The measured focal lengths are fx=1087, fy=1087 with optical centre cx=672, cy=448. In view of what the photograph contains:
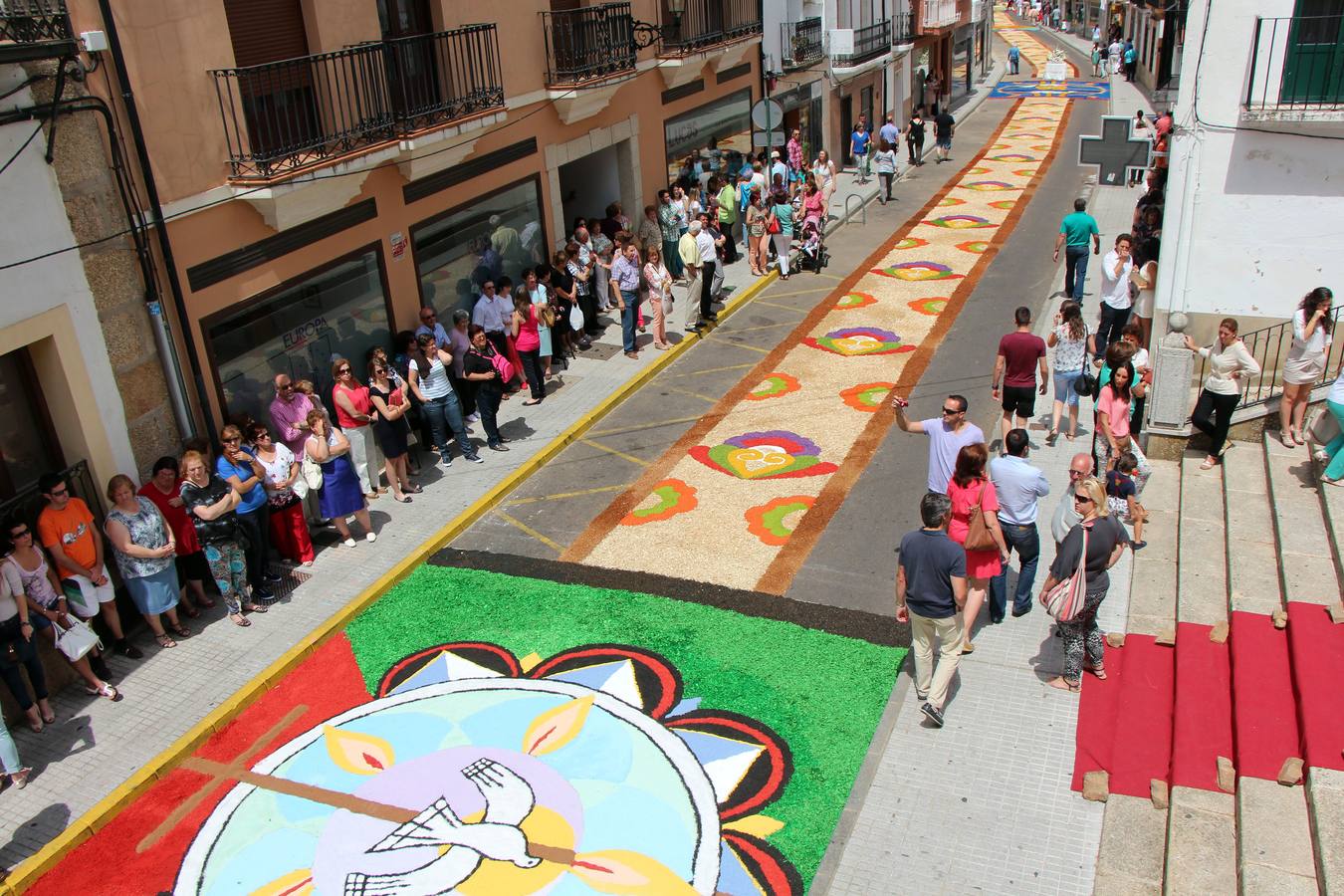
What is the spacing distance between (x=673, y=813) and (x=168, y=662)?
487cm

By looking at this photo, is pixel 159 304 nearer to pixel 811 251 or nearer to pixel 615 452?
pixel 615 452

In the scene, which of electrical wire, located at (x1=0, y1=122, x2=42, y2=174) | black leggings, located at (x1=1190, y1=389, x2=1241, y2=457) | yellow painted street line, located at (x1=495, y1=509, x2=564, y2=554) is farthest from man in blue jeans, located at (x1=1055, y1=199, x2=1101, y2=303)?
electrical wire, located at (x1=0, y1=122, x2=42, y2=174)

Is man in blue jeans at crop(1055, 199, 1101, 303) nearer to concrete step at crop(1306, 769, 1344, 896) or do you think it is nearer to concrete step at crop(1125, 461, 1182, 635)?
concrete step at crop(1125, 461, 1182, 635)

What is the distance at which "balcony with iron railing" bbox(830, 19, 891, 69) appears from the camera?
28.6 m

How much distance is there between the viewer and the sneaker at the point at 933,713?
26.0 feet

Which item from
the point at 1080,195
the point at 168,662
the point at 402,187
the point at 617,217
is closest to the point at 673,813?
the point at 168,662

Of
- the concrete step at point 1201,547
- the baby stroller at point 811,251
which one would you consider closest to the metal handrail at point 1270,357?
the concrete step at point 1201,547

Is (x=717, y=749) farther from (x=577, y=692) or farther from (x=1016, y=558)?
(x=1016, y=558)

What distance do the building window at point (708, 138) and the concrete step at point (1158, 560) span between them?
12598 mm

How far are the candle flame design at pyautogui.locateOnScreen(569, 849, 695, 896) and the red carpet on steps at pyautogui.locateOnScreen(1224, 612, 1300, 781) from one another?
369 centimetres

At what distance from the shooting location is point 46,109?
884 centimetres

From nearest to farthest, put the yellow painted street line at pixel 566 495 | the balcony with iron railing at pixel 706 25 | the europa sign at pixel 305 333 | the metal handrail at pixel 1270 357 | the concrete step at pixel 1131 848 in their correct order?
the concrete step at pixel 1131 848, the metal handrail at pixel 1270 357, the europa sign at pixel 305 333, the yellow painted street line at pixel 566 495, the balcony with iron railing at pixel 706 25

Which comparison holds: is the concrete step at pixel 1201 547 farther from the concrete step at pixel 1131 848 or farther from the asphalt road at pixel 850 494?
the asphalt road at pixel 850 494

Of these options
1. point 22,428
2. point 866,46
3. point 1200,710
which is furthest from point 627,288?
point 866,46
